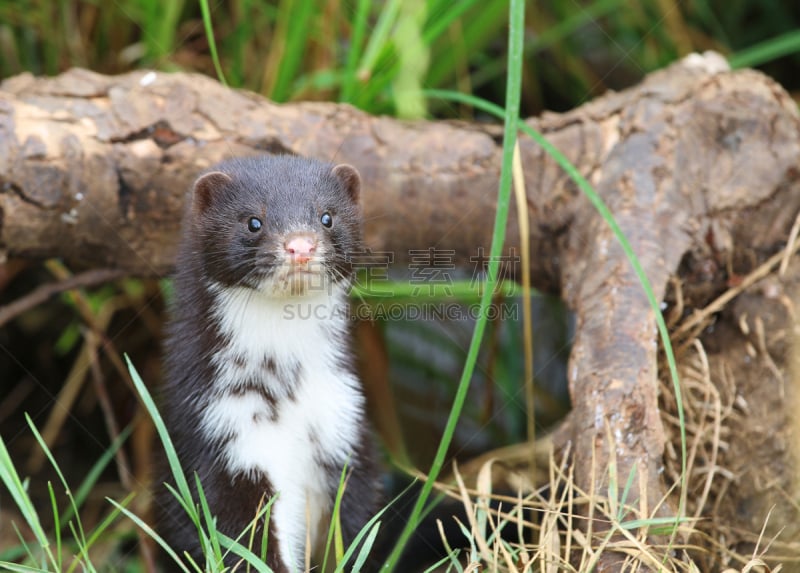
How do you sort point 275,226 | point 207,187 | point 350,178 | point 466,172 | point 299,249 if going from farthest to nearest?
1. point 466,172
2. point 350,178
3. point 207,187
4. point 275,226
5. point 299,249

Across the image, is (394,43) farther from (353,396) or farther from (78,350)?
(78,350)

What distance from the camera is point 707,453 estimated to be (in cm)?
311

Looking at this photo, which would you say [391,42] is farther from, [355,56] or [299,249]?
[299,249]

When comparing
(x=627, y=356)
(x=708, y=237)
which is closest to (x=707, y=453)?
(x=627, y=356)

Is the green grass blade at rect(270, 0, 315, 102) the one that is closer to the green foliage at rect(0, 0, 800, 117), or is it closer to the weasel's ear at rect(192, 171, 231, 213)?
the green foliage at rect(0, 0, 800, 117)

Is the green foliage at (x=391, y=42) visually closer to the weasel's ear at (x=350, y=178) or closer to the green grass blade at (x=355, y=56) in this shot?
the green grass blade at (x=355, y=56)

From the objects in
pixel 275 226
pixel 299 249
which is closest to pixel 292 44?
pixel 275 226

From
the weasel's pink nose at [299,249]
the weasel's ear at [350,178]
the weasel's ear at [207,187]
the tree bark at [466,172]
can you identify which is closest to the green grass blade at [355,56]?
the tree bark at [466,172]

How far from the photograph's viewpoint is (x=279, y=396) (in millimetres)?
2750

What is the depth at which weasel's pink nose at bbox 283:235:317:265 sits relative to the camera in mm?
2523

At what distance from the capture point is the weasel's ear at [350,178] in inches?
114

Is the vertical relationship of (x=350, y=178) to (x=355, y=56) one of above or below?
below

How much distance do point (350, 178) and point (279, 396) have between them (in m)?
0.70

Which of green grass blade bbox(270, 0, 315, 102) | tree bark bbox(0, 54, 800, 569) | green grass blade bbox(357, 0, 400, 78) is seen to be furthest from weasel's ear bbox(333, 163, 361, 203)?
green grass blade bbox(270, 0, 315, 102)
